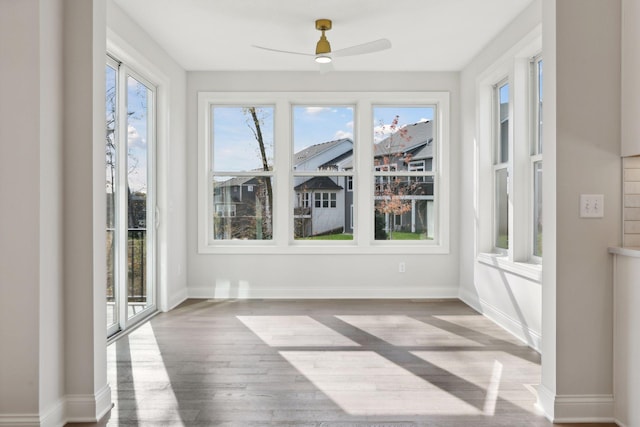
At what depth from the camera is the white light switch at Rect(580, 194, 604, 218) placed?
236 cm

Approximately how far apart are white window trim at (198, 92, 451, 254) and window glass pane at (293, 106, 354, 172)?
0.12 meters

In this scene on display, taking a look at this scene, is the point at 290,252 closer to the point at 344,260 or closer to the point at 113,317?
the point at 344,260

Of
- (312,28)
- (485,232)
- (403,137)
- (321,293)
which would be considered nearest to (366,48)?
(312,28)

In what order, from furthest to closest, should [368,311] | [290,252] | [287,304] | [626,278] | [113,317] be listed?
[290,252], [287,304], [368,311], [113,317], [626,278]

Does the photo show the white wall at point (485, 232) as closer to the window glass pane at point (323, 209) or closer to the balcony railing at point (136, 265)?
the window glass pane at point (323, 209)

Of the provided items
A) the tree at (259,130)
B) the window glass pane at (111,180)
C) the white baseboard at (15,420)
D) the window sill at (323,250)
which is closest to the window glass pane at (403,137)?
the window sill at (323,250)

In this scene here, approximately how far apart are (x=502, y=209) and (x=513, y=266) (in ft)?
2.58

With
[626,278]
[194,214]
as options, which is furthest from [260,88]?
A: [626,278]

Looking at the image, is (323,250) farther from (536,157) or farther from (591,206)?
(591,206)

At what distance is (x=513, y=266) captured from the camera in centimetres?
403

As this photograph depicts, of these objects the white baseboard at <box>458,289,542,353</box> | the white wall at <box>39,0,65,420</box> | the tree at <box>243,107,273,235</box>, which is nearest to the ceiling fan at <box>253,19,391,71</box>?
the tree at <box>243,107,273,235</box>

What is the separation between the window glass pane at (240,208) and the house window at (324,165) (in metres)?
0.40

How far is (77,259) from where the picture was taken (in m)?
2.38

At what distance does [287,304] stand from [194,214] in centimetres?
157
